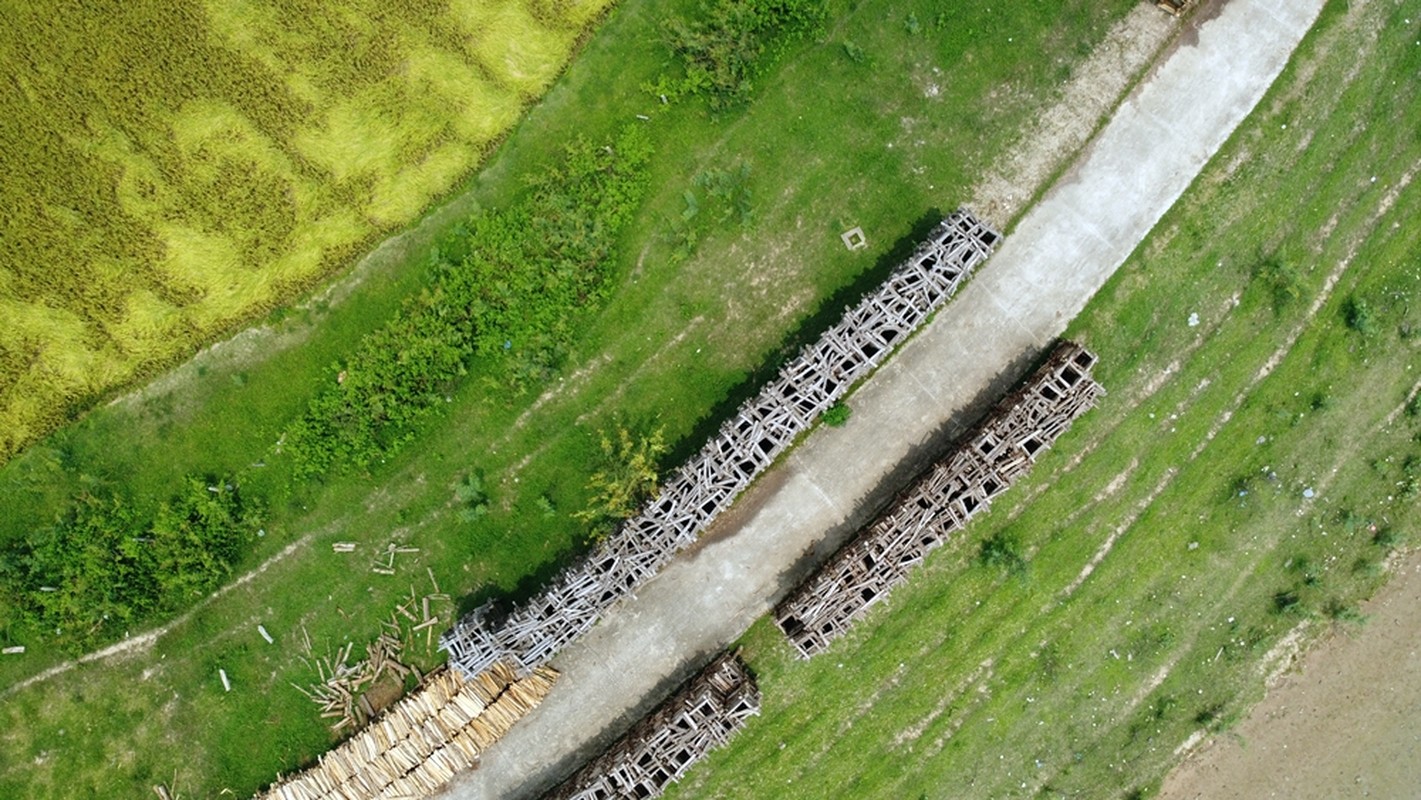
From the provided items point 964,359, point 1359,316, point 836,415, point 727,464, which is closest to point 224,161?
point 727,464

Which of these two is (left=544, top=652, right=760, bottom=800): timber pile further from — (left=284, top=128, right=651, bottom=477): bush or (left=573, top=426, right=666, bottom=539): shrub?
(left=284, top=128, right=651, bottom=477): bush

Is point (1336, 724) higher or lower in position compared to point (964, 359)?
lower

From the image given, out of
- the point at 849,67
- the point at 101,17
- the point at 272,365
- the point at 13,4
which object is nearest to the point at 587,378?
the point at 272,365

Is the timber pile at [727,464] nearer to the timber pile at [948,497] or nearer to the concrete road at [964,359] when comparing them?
the concrete road at [964,359]

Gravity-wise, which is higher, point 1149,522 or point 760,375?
point 760,375

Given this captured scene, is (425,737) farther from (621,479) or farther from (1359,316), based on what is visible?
(1359,316)

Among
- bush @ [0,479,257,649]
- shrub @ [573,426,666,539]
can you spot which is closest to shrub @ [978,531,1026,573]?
shrub @ [573,426,666,539]

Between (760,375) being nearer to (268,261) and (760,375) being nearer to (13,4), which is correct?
(268,261)
